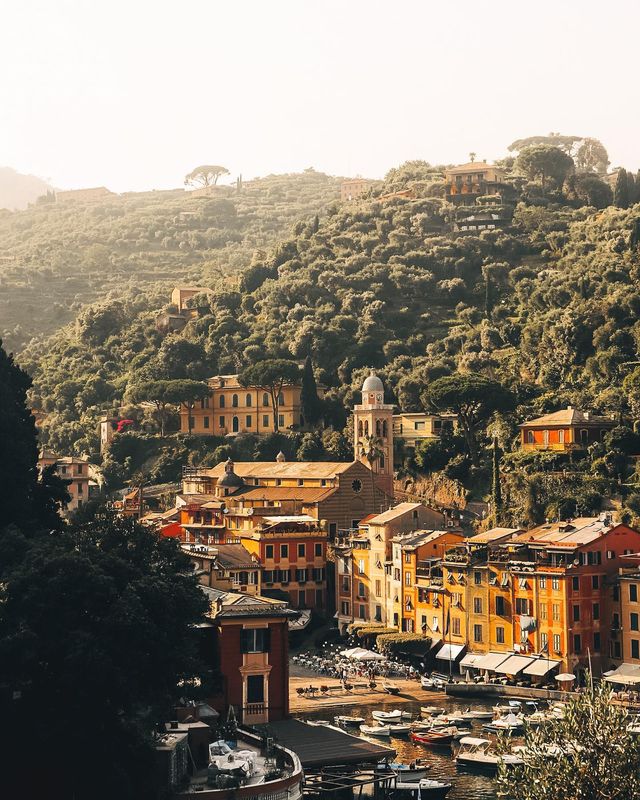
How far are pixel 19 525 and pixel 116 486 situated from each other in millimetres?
69719

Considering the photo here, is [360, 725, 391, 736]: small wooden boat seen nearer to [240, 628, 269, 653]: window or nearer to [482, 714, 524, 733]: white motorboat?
[482, 714, 524, 733]: white motorboat

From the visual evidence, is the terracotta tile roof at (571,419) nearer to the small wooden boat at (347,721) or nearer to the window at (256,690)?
the small wooden boat at (347,721)

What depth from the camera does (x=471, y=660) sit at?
87.6m

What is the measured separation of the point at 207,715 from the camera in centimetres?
6066

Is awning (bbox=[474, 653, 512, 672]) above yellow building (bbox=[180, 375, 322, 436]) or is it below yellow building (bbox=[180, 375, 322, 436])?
below

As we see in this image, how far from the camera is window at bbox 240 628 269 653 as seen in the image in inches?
2566

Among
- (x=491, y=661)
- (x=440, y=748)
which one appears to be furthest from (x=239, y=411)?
(x=440, y=748)

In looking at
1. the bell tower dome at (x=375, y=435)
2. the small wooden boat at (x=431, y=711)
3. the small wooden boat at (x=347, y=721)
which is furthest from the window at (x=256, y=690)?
the bell tower dome at (x=375, y=435)

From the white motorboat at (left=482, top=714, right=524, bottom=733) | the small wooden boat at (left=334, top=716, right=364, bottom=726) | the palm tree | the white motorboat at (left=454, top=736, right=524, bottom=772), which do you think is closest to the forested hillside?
the palm tree

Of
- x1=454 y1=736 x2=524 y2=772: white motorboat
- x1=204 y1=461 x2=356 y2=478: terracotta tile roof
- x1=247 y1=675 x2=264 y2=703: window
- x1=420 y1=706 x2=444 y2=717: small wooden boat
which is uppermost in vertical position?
x1=204 y1=461 x2=356 y2=478: terracotta tile roof

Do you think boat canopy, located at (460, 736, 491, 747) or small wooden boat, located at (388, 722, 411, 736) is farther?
small wooden boat, located at (388, 722, 411, 736)

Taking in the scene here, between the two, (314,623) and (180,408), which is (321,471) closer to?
(314,623)

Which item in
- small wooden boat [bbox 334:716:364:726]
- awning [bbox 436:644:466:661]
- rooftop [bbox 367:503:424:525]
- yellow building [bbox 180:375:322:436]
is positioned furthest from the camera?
yellow building [bbox 180:375:322:436]

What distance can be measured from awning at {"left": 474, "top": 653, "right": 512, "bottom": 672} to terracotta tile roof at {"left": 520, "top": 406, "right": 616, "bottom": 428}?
23274 mm
